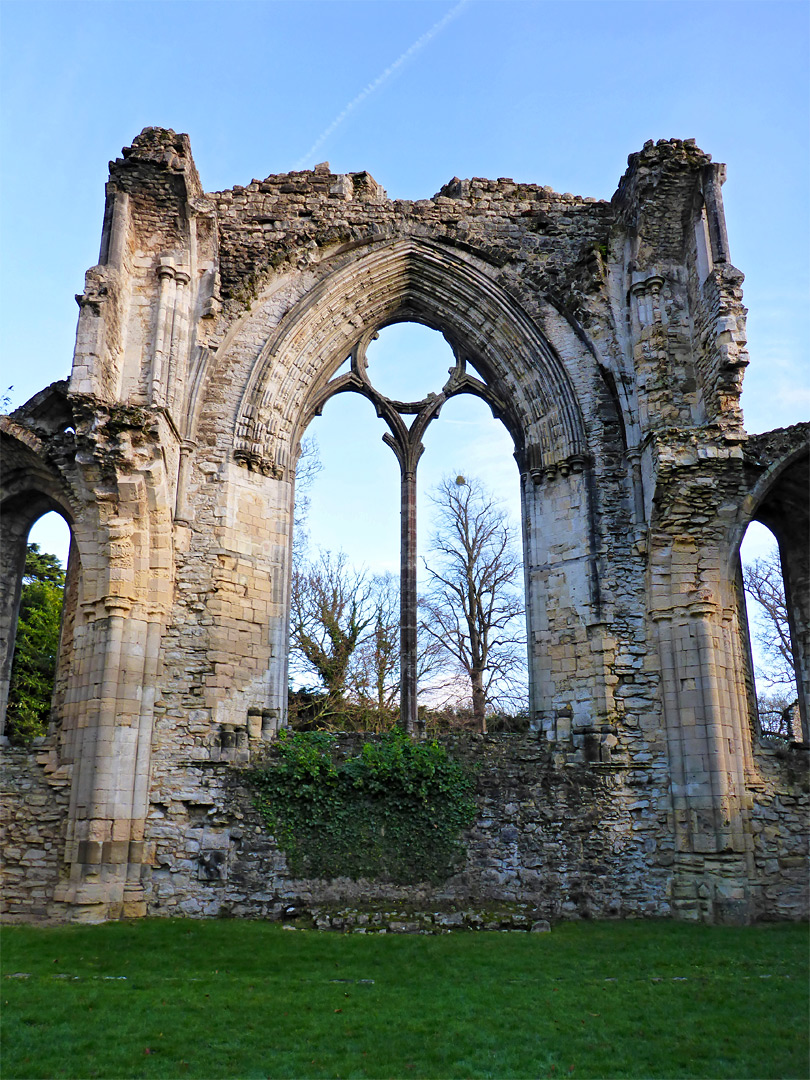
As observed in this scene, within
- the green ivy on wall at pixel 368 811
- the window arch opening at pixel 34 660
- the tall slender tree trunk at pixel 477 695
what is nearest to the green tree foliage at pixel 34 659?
the window arch opening at pixel 34 660

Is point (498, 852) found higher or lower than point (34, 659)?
lower

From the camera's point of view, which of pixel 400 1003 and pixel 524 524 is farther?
pixel 524 524

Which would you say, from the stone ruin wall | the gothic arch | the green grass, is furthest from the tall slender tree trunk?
the green grass

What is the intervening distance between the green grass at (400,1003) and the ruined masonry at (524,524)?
3.47 feet

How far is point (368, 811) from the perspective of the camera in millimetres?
9844

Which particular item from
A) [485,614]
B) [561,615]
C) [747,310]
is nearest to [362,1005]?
[561,615]

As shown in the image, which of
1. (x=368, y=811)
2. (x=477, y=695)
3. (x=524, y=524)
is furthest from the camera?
(x=477, y=695)

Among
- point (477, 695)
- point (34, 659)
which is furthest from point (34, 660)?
point (477, 695)

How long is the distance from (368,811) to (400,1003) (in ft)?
12.5

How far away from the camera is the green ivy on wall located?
31.6 ft

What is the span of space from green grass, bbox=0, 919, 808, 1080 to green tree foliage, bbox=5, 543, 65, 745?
7484 millimetres

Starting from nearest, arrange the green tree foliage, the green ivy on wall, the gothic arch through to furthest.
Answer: the green ivy on wall, the gothic arch, the green tree foliage

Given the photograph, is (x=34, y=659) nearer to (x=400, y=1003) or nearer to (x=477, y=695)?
(x=477, y=695)

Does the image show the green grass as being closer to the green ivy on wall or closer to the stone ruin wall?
the stone ruin wall
